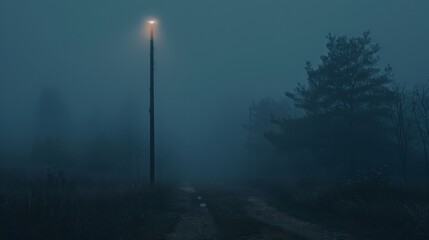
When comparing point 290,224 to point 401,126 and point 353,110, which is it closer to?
point 401,126

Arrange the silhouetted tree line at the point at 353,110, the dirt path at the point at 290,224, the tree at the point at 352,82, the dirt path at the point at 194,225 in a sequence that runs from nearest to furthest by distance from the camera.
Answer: the dirt path at the point at 290,224, the dirt path at the point at 194,225, the silhouetted tree line at the point at 353,110, the tree at the point at 352,82

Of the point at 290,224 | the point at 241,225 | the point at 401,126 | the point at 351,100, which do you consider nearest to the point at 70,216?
the point at 241,225

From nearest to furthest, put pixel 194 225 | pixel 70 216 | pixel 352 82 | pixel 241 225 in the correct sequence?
1. pixel 70 216
2. pixel 241 225
3. pixel 194 225
4. pixel 352 82

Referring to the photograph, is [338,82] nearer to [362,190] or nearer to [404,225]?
[362,190]

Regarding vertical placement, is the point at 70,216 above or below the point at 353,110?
below

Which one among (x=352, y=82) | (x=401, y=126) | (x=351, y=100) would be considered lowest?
(x=401, y=126)

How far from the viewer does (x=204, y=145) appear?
17525 centimetres

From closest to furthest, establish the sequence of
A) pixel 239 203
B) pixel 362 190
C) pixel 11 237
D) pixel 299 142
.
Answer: pixel 11 237 → pixel 362 190 → pixel 239 203 → pixel 299 142

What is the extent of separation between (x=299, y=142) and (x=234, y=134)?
9506cm

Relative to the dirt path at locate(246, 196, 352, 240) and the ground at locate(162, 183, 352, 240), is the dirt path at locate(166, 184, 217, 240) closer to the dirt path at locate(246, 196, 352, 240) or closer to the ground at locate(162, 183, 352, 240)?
the ground at locate(162, 183, 352, 240)

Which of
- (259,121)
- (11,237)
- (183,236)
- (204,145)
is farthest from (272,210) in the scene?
(204,145)

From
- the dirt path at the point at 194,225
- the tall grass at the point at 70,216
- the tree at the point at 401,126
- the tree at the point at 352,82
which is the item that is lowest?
the dirt path at the point at 194,225

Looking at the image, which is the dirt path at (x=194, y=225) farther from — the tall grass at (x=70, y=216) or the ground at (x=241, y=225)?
the tall grass at (x=70, y=216)

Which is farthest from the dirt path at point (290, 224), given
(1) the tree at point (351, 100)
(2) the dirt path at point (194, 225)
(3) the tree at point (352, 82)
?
(3) the tree at point (352, 82)
